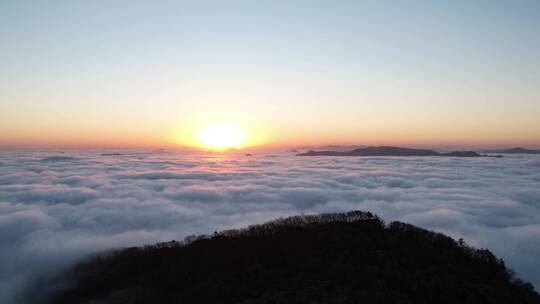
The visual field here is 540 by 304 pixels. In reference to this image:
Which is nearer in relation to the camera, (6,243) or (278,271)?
(278,271)

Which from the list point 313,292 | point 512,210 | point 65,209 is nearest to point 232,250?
point 313,292

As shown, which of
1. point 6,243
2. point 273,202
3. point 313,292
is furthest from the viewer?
point 273,202

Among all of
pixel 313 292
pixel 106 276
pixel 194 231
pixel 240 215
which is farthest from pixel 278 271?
pixel 240 215

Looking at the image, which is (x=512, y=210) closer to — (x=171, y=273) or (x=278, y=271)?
(x=278, y=271)

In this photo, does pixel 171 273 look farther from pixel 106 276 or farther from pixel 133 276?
pixel 106 276

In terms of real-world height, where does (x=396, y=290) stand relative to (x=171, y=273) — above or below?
above

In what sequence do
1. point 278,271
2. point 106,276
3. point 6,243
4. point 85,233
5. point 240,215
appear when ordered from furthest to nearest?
point 240,215 → point 85,233 → point 6,243 → point 106,276 → point 278,271
